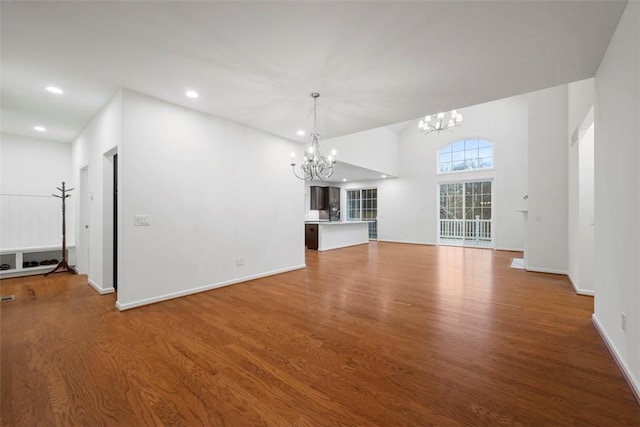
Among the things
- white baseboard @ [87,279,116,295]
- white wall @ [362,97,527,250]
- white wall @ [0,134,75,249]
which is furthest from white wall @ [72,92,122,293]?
white wall @ [362,97,527,250]

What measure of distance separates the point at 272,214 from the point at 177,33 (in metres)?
3.12

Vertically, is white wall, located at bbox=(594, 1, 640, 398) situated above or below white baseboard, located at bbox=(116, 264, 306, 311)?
above

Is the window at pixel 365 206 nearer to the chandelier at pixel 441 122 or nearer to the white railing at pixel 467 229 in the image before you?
the white railing at pixel 467 229

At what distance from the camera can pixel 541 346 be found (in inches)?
87.3

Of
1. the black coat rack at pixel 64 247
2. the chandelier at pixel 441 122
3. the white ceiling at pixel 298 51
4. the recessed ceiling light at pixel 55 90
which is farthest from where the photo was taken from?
the chandelier at pixel 441 122

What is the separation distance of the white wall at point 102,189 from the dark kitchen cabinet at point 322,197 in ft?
24.3

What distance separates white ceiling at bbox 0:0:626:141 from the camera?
1.87 meters

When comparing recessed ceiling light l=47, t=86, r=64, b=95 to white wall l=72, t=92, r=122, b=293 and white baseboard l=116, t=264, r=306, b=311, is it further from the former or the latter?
white baseboard l=116, t=264, r=306, b=311

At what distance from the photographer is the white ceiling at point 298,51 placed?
6.13 ft

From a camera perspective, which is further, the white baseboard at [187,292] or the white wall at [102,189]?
the white wall at [102,189]

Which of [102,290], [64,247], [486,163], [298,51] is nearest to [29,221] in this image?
[64,247]

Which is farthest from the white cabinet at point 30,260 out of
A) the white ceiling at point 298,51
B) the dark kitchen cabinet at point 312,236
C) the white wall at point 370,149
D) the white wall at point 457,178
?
the white wall at point 457,178

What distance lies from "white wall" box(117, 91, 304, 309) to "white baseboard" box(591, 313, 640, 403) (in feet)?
14.0

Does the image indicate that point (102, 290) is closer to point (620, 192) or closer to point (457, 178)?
point (620, 192)
